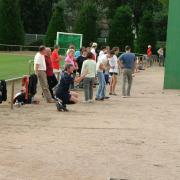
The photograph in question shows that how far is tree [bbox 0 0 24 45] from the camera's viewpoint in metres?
62.1

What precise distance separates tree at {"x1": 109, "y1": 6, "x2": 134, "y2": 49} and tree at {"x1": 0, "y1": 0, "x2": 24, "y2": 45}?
975 centimetres

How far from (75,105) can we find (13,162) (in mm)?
8666

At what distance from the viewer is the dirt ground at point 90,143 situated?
8.29m

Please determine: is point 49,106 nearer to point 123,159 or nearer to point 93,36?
point 123,159

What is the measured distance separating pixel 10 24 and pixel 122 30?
11690 mm

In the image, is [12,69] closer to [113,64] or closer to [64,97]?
[113,64]

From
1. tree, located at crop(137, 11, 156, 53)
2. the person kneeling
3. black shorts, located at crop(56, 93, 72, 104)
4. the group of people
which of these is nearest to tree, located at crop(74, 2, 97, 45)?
tree, located at crop(137, 11, 156, 53)

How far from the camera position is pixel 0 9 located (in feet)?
206

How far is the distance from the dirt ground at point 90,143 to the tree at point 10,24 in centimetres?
4571

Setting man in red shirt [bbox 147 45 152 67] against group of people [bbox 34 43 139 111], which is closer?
group of people [bbox 34 43 139 111]

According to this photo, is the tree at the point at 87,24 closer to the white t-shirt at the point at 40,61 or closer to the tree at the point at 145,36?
the tree at the point at 145,36

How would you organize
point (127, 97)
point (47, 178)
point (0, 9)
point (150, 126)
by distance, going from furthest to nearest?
1. point (0, 9)
2. point (127, 97)
3. point (150, 126)
4. point (47, 178)

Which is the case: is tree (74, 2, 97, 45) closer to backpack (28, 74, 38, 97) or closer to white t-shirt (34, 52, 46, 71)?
white t-shirt (34, 52, 46, 71)

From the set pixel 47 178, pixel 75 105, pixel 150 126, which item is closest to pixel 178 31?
pixel 75 105
